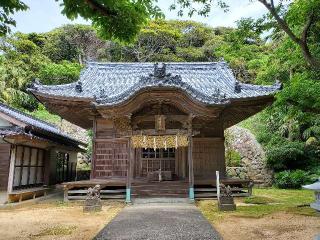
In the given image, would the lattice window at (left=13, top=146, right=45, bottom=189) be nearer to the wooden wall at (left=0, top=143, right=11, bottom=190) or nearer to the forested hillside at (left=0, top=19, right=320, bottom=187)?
Result: the wooden wall at (left=0, top=143, right=11, bottom=190)

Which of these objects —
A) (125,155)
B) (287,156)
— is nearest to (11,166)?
(125,155)

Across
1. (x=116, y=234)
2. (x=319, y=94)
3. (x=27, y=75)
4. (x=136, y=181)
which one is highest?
(x=27, y=75)

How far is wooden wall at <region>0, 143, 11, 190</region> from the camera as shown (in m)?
13.1

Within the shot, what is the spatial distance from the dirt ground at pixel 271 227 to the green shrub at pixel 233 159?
42.9ft

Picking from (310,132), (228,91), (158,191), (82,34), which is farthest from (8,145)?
(82,34)

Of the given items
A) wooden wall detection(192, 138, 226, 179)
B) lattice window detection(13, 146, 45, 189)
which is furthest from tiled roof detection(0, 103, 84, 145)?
wooden wall detection(192, 138, 226, 179)

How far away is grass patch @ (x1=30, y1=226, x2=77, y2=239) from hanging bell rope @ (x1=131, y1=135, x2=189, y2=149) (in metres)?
5.36

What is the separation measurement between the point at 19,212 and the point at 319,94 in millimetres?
10527

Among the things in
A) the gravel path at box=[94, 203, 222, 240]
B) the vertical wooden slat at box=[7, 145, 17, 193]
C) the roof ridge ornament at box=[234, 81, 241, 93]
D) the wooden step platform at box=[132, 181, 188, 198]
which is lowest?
the gravel path at box=[94, 203, 222, 240]

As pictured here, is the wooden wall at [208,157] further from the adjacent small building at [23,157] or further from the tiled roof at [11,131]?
the tiled roof at [11,131]

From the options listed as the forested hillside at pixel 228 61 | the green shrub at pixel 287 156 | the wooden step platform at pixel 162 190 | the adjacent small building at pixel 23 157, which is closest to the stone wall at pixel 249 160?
the green shrub at pixel 287 156

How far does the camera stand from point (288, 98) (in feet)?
31.8

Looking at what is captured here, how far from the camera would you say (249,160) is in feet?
71.7

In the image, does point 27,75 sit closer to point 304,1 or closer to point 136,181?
point 136,181
